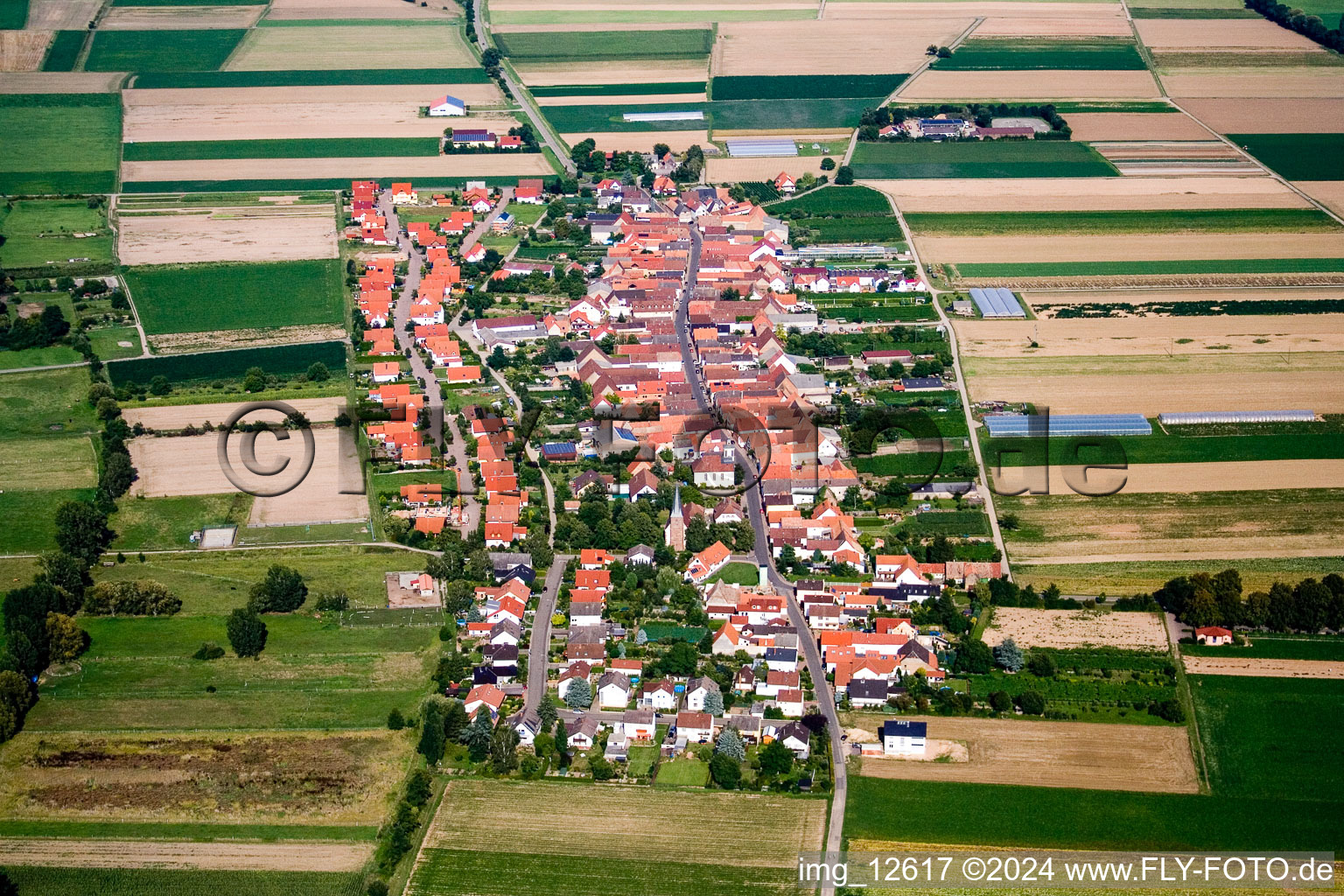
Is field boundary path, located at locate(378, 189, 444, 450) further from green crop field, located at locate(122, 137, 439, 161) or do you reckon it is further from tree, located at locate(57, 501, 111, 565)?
tree, located at locate(57, 501, 111, 565)

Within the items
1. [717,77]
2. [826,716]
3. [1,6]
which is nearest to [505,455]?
[826,716]

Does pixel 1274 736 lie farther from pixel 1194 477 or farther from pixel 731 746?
pixel 1194 477

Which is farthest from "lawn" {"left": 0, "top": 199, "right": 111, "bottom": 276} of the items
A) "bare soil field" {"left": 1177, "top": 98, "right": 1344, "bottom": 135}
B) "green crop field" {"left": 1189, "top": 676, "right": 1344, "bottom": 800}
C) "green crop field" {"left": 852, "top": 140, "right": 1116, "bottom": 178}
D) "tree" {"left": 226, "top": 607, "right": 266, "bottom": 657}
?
"bare soil field" {"left": 1177, "top": 98, "right": 1344, "bottom": 135}

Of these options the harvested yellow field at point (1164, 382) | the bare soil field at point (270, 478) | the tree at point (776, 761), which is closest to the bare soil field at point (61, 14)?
the bare soil field at point (270, 478)

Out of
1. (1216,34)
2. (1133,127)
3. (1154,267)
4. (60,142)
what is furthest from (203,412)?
(1216,34)

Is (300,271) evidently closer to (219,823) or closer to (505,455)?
(505,455)
